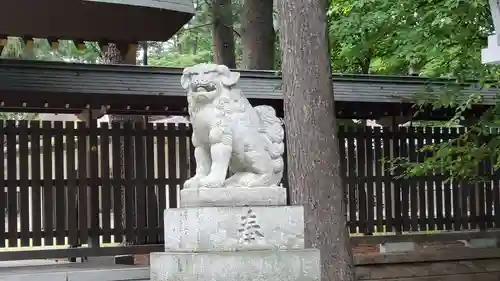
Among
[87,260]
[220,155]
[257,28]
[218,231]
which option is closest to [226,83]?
[220,155]

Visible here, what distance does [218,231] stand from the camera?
250 inches

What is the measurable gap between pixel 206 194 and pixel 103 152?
5.21 meters

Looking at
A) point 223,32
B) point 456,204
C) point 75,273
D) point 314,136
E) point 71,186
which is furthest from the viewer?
point 223,32

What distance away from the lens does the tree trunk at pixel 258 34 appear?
15.6 metres

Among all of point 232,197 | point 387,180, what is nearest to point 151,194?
point 387,180

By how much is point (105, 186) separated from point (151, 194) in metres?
0.73

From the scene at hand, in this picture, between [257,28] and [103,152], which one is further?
[257,28]

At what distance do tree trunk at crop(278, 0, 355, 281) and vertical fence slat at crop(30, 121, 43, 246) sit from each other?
3.81 metres

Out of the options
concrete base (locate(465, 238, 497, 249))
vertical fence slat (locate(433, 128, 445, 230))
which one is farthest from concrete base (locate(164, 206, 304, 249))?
concrete base (locate(465, 238, 497, 249))

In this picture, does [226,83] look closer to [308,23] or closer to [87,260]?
[308,23]

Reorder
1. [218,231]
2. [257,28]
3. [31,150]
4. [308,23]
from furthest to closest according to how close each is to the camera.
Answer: [257,28]
[31,150]
[308,23]
[218,231]

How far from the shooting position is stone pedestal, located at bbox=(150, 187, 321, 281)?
6293mm

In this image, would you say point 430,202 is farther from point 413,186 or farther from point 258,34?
point 258,34

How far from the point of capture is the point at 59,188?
11.2 metres
